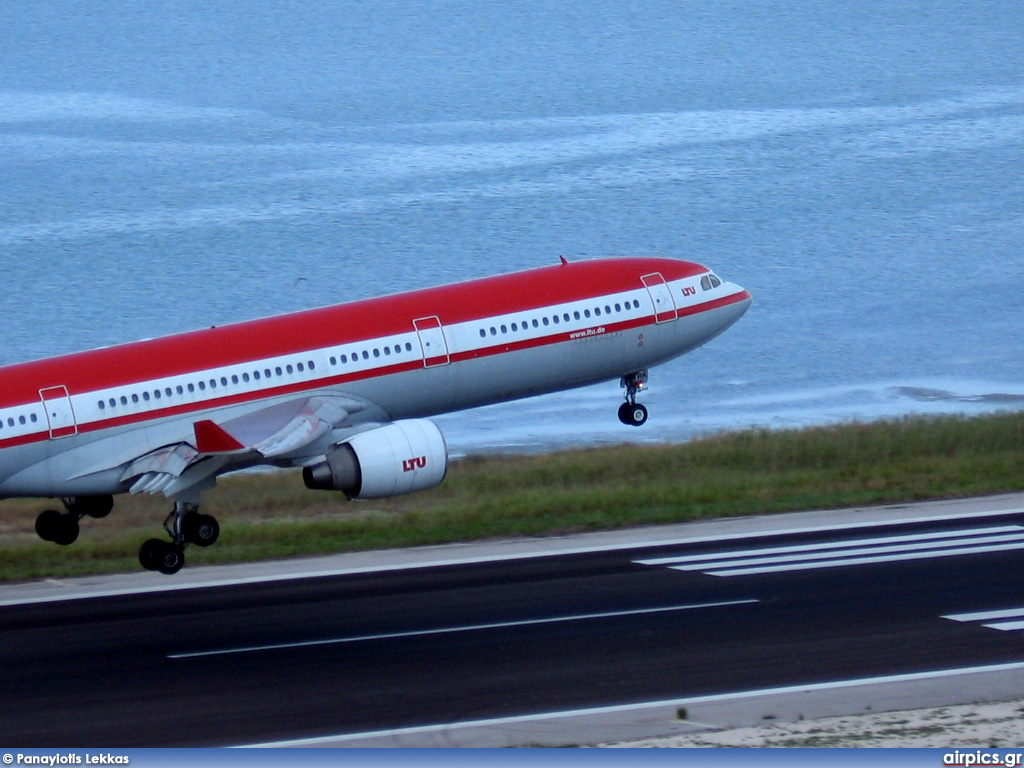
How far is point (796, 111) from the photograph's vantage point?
135875 mm

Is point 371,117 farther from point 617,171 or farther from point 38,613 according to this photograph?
point 38,613

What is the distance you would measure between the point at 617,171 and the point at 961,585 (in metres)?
92.8

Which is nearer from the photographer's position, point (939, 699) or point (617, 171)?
point (939, 699)

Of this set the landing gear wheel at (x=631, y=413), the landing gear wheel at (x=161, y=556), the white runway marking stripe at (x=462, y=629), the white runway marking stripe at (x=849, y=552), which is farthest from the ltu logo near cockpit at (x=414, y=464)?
the landing gear wheel at (x=631, y=413)

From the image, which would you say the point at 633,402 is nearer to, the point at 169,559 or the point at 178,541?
the point at 178,541

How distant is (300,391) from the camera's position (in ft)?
117

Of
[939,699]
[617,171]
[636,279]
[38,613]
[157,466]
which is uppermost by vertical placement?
[617,171]

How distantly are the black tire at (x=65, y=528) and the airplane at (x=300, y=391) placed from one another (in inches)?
1.4

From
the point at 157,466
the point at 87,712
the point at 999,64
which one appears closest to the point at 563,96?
the point at 999,64

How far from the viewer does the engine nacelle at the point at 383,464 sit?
32.4 m

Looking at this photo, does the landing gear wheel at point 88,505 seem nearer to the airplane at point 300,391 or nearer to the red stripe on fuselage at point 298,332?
the airplane at point 300,391

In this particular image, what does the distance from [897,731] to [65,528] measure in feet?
77.4

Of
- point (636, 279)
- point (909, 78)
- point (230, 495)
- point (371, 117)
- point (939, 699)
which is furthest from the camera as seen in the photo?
point (909, 78)

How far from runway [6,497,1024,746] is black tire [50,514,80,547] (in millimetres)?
3557
